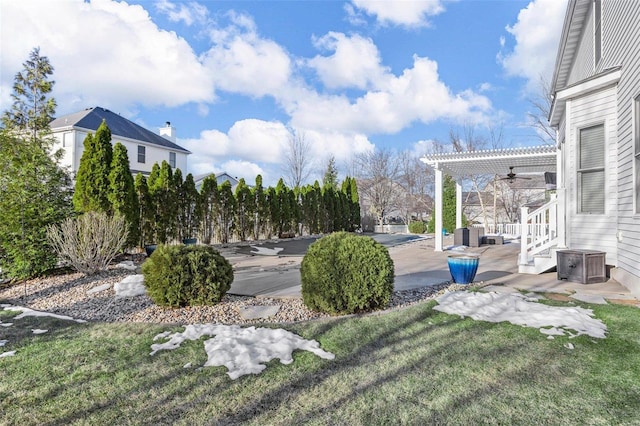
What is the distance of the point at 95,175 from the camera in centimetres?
804

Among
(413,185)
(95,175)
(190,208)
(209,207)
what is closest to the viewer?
(95,175)

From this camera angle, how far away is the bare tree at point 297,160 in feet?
82.3

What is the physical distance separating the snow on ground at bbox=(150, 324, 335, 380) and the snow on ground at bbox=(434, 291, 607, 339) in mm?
1964

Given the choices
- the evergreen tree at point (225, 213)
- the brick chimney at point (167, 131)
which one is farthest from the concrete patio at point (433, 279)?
the brick chimney at point (167, 131)

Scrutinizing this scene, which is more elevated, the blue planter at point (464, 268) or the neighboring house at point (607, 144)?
the neighboring house at point (607, 144)

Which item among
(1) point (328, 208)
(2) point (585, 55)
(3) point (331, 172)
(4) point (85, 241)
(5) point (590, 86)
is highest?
(3) point (331, 172)

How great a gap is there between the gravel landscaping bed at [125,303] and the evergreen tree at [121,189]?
107 inches

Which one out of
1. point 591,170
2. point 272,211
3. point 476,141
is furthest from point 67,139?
point 476,141

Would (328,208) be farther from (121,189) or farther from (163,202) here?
(121,189)

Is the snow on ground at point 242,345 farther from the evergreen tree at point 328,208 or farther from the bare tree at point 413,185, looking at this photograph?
the bare tree at point 413,185

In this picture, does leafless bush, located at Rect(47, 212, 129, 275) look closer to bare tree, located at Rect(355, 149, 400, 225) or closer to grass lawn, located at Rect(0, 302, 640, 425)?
grass lawn, located at Rect(0, 302, 640, 425)

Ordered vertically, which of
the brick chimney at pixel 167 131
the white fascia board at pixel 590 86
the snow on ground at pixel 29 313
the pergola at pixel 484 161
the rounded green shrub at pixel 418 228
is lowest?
the snow on ground at pixel 29 313

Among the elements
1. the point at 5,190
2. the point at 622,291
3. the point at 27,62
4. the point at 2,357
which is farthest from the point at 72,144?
the point at 622,291

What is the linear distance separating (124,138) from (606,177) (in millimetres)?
21714
